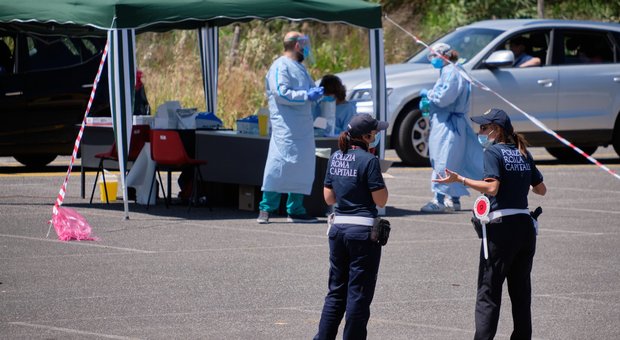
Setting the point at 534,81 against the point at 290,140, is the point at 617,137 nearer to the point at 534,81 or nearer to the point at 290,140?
the point at 534,81

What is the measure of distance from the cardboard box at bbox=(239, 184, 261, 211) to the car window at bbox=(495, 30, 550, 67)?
233 inches

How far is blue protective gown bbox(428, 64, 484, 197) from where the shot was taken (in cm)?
1372

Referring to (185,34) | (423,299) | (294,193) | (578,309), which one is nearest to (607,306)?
(578,309)

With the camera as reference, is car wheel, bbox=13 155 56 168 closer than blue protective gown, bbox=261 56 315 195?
No

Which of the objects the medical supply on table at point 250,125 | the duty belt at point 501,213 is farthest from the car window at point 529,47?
the duty belt at point 501,213

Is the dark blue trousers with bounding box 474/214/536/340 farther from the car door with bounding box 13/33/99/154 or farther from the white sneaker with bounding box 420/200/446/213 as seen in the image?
the car door with bounding box 13/33/99/154

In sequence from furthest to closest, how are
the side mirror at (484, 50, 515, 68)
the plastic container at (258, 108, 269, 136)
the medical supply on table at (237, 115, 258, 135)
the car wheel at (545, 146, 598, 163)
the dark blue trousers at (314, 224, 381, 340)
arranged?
the car wheel at (545, 146, 598, 163) → the side mirror at (484, 50, 515, 68) → the medical supply on table at (237, 115, 258, 135) → the plastic container at (258, 108, 269, 136) → the dark blue trousers at (314, 224, 381, 340)

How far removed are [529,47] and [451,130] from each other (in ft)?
18.5

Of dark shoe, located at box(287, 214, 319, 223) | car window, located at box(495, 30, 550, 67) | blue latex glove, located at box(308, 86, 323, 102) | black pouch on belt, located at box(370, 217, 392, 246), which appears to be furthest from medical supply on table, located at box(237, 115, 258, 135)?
black pouch on belt, located at box(370, 217, 392, 246)

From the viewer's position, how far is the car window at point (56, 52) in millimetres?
16484

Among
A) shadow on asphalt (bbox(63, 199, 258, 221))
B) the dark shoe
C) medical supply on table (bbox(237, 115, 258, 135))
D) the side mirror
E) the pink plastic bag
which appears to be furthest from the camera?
the side mirror

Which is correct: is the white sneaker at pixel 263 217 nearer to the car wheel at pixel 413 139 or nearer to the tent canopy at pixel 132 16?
the tent canopy at pixel 132 16

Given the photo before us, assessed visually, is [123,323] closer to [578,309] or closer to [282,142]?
[578,309]

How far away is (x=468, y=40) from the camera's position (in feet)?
61.4
